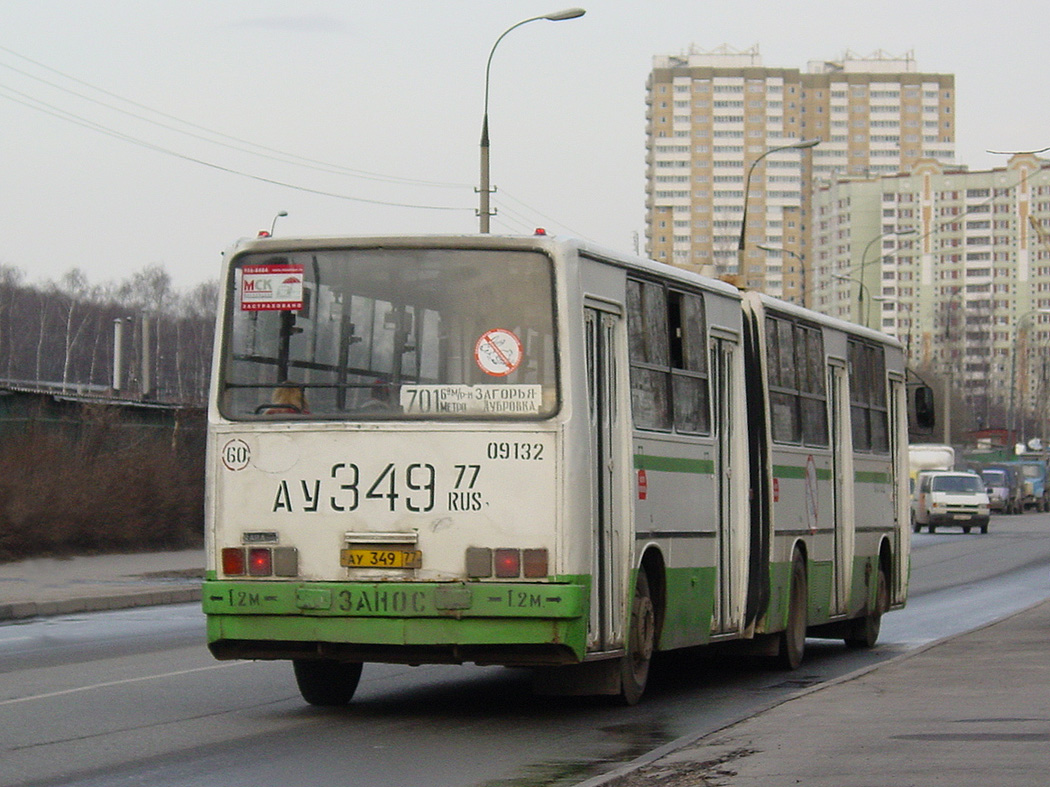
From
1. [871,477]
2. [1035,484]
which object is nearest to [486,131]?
[871,477]

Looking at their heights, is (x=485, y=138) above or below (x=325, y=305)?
above

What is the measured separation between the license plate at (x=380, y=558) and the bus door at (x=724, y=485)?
3300 mm

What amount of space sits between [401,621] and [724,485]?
147 inches

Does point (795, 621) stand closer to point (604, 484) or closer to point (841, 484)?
point (841, 484)

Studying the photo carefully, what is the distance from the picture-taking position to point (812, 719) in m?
10.4

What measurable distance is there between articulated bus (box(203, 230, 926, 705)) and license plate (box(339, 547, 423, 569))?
0.04ft

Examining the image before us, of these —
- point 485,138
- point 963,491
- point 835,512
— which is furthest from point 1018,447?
point 835,512

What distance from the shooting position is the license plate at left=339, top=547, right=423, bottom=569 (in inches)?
434

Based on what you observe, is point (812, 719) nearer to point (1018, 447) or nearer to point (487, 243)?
point (487, 243)

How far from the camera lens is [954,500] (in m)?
56.3

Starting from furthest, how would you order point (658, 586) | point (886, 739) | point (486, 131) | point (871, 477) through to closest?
1. point (486, 131)
2. point (871, 477)
3. point (658, 586)
4. point (886, 739)

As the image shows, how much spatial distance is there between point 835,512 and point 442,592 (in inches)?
282

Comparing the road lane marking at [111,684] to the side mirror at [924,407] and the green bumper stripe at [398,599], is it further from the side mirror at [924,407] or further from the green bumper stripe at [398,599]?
the side mirror at [924,407]

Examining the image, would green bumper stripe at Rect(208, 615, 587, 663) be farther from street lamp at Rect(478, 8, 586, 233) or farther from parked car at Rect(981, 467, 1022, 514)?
parked car at Rect(981, 467, 1022, 514)
